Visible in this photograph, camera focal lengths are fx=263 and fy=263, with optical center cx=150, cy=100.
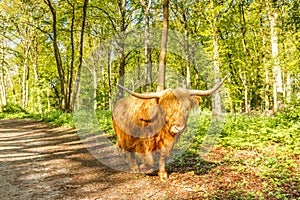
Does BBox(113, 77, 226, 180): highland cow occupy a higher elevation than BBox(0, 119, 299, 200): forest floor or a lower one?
higher

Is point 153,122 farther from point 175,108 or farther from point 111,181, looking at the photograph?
point 111,181

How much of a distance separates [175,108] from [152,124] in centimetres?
63

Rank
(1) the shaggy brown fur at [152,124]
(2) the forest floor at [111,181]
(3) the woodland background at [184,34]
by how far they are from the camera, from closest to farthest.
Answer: (2) the forest floor at [111,181] → (1) the shaggy brown fur at [152,124] → (3) the woodland background at [184,34]

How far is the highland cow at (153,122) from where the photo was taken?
4.49m

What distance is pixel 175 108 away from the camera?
4438 mm

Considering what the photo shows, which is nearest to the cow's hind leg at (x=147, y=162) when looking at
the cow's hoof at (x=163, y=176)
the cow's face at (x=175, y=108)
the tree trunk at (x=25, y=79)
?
the cow's hoof at (x=163, y=176)

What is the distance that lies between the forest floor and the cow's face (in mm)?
1065

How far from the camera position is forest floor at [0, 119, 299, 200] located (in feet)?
14.3

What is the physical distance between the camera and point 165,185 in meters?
4.78

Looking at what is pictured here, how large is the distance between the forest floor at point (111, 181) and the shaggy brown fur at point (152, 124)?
18.5 inches

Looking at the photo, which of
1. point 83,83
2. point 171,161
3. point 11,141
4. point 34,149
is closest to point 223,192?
point 171,161

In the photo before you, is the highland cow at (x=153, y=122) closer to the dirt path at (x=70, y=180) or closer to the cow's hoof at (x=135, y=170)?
the cow's hoof at (x=135, y=170)

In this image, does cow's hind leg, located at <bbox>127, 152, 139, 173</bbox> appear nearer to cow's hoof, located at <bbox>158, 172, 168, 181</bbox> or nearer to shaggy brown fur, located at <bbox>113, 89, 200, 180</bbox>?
shaggy brown fur, located at <bbox>113, 89, 200, 180</bbox>

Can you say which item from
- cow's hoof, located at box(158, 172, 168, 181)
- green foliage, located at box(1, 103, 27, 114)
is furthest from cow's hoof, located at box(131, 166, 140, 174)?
green foliage, located at box(1, 103, 27, 114)
